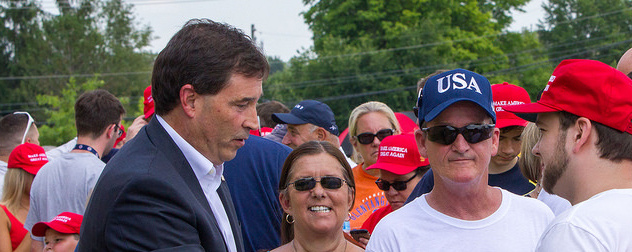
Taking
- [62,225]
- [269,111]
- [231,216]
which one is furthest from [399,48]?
[231,216]

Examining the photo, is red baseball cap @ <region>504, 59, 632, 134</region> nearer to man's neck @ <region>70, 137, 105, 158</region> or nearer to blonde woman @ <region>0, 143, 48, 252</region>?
man's neck @ <region>70, 137, 105, 158</region>

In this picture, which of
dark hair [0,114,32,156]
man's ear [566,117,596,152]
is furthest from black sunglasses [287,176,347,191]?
dark hair [0,114,32,156]

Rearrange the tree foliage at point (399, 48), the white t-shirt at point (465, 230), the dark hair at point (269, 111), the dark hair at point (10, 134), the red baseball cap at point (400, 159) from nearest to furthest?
the white t-shirt at point (465, 230), the red baseball cap at point (400, 159), the dark hair at point (10, 134), the dark hair at point (269, 111), the tree foliage at point (399, 48)

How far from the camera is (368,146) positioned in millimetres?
5547

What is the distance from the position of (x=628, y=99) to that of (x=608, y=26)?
41.1 m

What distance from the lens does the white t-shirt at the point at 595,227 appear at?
75.0 inches

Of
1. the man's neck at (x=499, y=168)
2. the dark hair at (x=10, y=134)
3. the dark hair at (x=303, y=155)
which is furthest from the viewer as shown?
the dark hair at (x=10, y=134)

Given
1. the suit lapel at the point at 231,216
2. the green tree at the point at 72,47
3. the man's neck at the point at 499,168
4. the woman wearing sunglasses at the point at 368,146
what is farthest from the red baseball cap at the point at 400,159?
the green tree at the point at 72,47

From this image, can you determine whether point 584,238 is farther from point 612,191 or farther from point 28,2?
point 28,2

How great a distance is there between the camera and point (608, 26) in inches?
1540

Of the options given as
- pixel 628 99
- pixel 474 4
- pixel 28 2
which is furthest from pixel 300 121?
pixel 28 2

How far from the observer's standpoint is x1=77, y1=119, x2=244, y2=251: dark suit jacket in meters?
2.05

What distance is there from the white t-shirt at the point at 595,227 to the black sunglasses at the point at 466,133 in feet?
2.41

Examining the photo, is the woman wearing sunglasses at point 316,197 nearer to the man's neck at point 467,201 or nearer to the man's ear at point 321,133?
the man's neck at point 467,201
